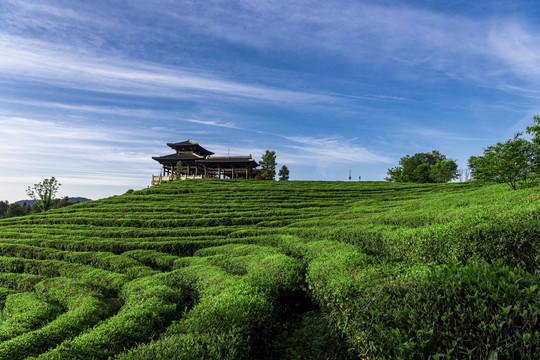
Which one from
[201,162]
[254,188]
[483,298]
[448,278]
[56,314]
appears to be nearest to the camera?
[483,298]

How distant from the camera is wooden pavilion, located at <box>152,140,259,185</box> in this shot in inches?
2172

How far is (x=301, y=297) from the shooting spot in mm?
9180

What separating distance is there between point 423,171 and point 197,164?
4724 centimetres

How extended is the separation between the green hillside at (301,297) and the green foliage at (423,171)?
43.9 metres

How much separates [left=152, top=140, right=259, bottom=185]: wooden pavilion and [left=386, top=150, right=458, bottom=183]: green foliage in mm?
32507

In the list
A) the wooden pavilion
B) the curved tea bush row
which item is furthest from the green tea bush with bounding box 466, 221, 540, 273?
the wooden pavilion

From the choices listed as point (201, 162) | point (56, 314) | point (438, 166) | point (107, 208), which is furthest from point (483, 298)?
point (438, 166)

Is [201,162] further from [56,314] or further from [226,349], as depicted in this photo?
[226,349]

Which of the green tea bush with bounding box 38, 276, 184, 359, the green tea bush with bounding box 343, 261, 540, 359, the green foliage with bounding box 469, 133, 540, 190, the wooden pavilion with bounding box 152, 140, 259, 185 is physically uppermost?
the wooden pavilion with bounding box 152, 140, 259, 185

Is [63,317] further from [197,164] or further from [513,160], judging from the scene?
[197,164]

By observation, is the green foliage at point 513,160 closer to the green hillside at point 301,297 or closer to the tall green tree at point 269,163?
the green hillside at point 301,297

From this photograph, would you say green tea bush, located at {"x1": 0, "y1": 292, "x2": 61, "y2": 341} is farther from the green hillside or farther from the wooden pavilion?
the wooden pavilion

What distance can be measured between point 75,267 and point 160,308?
32.5ft

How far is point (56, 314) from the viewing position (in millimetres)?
9539
